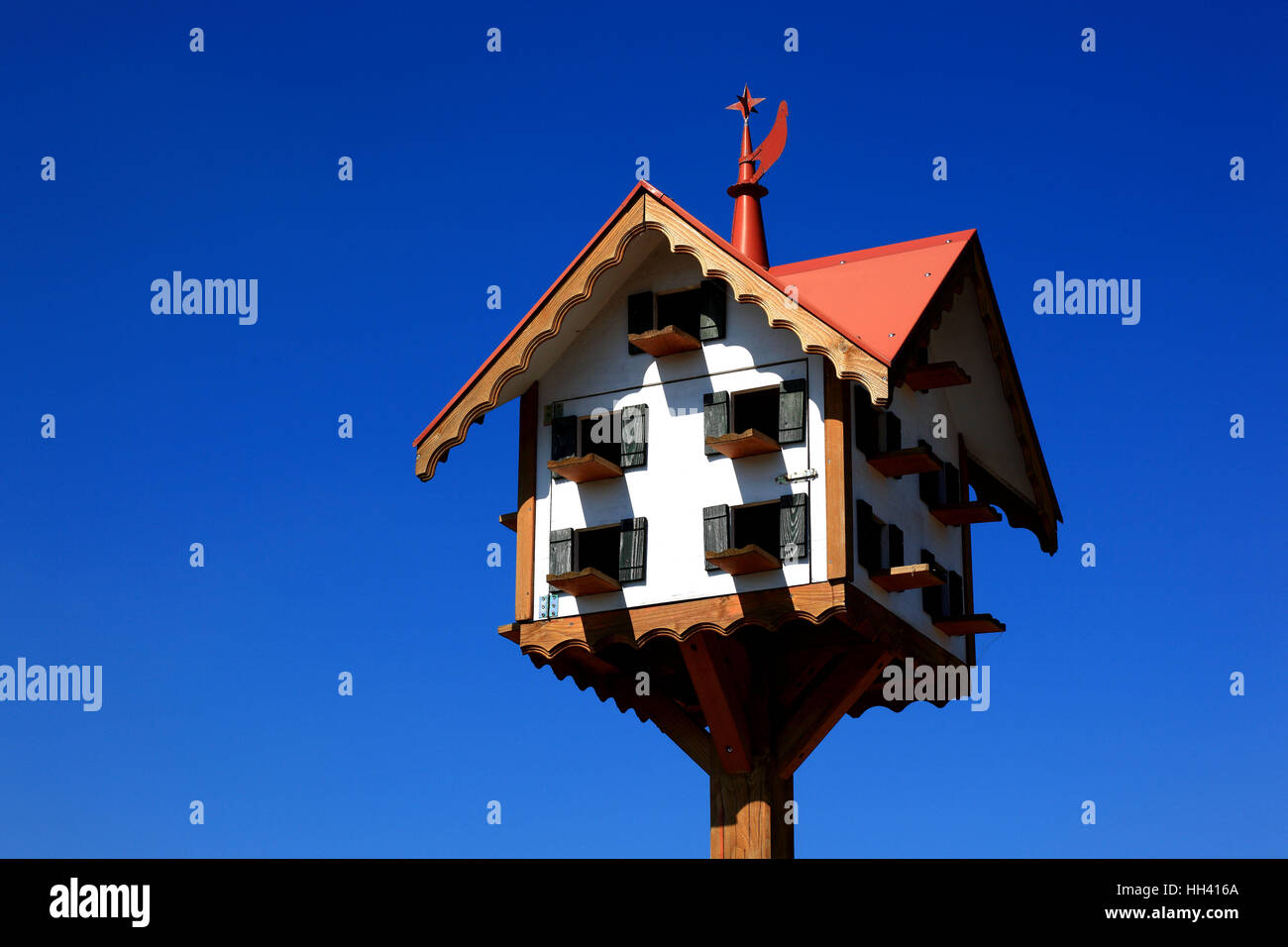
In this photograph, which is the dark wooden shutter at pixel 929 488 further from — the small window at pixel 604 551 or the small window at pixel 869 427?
the small window at pixel 604 551

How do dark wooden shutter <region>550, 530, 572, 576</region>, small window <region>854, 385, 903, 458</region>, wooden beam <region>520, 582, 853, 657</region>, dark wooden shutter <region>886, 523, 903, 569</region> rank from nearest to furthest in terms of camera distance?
wooden beam <region>520, 582, 853, 657</region> → small window <region>854, 385, 903, 458</region> → dark wooden shutter <region>886, 523, 903, 569</region> → dark wooden shutter <region>550, 530, 572, 576</region>

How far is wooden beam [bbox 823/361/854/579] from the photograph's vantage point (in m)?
21.7

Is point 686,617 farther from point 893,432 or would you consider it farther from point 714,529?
point 893,432

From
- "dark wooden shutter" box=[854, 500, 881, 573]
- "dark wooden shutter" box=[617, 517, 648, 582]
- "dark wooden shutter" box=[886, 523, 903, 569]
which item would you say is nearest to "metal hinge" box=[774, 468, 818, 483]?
"dark wooden shutter" box=[854, 500, 881, 573]

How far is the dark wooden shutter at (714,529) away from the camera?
73.4 feet

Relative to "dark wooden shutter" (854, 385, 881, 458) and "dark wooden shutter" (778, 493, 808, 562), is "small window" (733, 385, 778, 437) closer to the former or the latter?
"dark wooden shutter" (854, 385, 881, 458)

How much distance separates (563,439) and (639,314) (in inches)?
66.5

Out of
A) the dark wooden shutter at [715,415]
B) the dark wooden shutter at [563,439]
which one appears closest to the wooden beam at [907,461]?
the dark wooden shutter at [715,415]

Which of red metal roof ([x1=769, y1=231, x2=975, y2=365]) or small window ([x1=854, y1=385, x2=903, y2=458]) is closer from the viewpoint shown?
red metal roof ([x1=769, y1=231, x2=975, y2=365])

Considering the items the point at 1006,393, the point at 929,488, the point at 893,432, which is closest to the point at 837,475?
the point at 893,432

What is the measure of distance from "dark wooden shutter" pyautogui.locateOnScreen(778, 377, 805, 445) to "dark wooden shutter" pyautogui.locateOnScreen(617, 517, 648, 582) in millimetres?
1856
